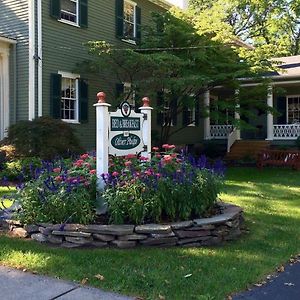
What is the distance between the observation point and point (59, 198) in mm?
6031

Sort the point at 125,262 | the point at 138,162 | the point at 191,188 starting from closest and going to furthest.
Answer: the point at 125,262, the point at 191,188, the point at 138,162

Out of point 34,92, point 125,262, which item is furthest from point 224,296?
point 34,92

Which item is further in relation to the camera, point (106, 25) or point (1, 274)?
point (106, 25)

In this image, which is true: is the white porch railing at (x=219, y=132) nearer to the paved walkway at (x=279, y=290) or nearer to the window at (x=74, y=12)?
the window at (x=74, y=12)

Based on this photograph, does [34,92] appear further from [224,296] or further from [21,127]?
[224,296]

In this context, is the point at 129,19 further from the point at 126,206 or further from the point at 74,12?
the point at 126,206

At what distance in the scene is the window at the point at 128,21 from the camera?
17531mm

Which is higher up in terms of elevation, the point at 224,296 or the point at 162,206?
the point at 162,206

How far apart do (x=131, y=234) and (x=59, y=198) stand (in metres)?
1.10

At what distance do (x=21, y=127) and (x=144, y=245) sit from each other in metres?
8.29

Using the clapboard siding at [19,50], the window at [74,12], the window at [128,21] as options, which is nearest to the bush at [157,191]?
the clapboard siding at [19,50]

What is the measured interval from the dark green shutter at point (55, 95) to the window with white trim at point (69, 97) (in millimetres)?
447

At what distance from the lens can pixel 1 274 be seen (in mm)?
4809

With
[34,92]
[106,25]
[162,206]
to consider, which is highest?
[106,25]
